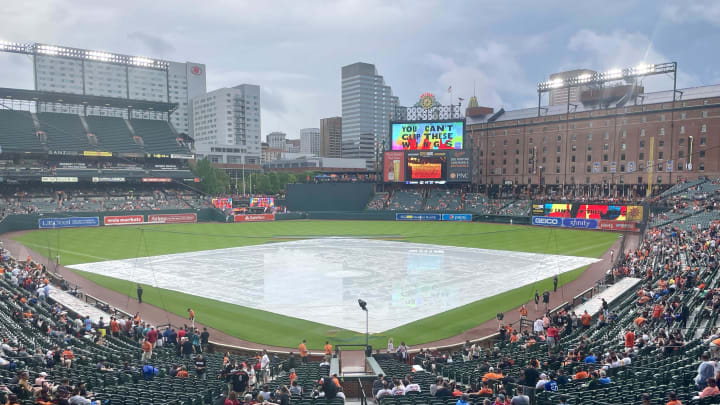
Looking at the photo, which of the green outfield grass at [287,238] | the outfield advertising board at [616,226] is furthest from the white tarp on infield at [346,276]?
the outfield advertising board at [616,226]

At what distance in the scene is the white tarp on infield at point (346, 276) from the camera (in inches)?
1073

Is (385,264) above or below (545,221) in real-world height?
below

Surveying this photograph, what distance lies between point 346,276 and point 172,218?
174 ft

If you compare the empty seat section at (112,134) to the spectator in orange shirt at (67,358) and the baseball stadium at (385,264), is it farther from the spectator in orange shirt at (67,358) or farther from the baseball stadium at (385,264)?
the spectator in orange shirt at (67,358)

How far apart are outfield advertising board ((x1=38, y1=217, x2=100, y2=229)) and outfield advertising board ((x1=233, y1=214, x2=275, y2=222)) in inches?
865

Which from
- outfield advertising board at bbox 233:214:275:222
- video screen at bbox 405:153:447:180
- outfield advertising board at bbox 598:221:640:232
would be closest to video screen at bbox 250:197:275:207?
outfield advertising board at bbox 233:214:275:222

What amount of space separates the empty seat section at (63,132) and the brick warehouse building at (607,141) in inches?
3295

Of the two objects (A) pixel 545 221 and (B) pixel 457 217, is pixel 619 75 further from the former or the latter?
(B) pixel 457 217

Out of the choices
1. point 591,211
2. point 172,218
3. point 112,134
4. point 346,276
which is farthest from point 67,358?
point 112,134

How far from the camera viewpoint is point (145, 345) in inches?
685

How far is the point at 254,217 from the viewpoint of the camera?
3344 inches

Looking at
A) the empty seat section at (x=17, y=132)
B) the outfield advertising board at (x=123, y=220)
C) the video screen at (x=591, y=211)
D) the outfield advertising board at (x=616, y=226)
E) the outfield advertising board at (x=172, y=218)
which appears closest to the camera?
the outfield advertising board at (x=616, y=226)

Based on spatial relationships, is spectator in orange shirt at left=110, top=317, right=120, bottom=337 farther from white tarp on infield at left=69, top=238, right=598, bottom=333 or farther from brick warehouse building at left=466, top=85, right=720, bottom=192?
brick warehouse building at left=466, top=85, right=720, bottom=192

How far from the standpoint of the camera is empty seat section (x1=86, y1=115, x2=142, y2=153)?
90.6 meters
